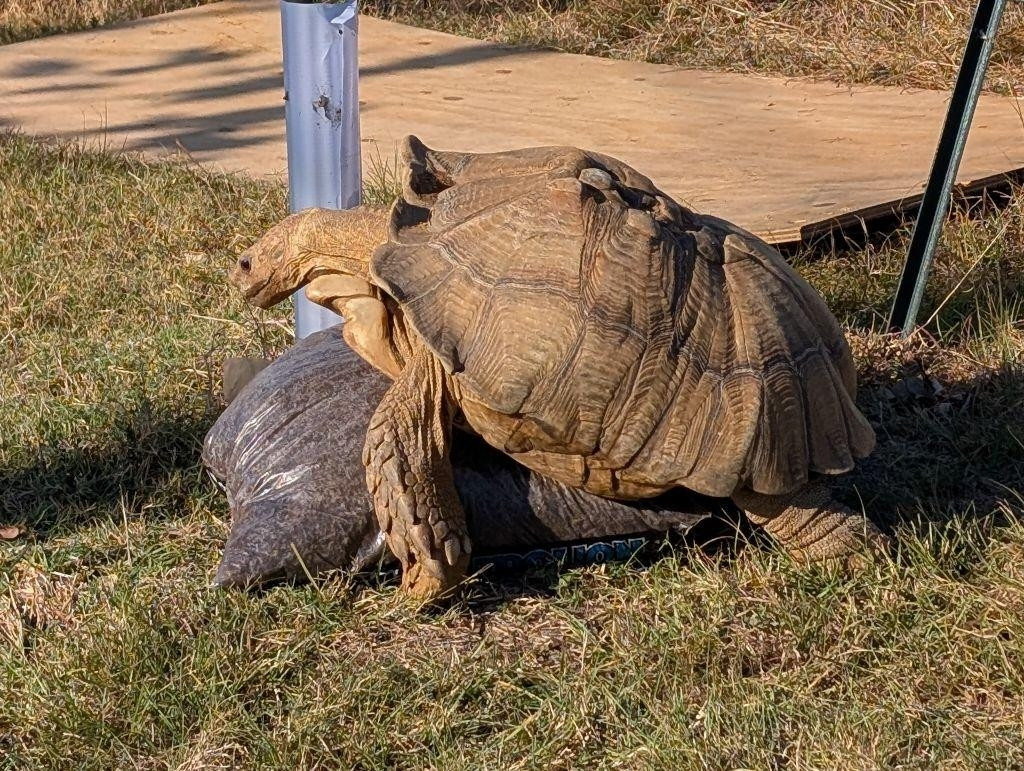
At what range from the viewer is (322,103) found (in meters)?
3.78

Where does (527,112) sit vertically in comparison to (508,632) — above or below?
above

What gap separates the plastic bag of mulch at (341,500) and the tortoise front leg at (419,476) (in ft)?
0.47

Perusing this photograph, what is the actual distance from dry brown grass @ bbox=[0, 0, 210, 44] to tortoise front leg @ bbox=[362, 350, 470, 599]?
21.5ft

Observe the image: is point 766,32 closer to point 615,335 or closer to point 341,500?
point 615,335

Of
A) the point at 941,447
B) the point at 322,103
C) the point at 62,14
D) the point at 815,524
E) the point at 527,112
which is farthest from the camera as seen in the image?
the point at 62,14

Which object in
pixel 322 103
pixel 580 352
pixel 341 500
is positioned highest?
pixel 322 103

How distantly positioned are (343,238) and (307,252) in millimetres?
137

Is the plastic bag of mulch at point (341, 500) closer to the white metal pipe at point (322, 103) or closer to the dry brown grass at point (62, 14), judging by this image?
the white metal pipe at point (322, 103)

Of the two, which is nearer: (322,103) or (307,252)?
(307,252)

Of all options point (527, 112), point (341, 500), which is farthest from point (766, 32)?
point (341, 500)

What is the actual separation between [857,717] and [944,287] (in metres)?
2.32

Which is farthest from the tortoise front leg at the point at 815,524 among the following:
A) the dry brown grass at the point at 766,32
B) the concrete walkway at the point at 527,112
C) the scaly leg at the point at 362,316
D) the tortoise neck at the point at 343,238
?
the dry brown grass at the point at 766,32

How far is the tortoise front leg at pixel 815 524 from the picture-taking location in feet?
10.7

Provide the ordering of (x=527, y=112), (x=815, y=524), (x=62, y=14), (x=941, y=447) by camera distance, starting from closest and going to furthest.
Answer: (x=815, y=524), (x=941, y=447), (x=527, y=112), (x=62, y=14)
